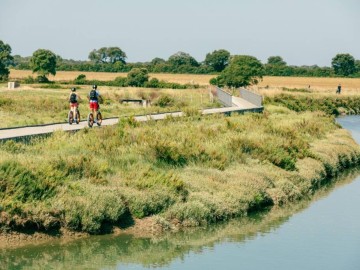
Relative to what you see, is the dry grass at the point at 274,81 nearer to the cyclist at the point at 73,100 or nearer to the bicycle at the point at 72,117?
the bicycle at the point at 72,117

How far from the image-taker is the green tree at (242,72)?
8875 cm

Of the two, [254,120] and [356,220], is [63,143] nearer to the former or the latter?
[356,220]

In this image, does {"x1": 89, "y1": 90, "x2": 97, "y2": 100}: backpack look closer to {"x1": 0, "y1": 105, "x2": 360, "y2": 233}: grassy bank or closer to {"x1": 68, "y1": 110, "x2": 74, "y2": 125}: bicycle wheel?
{"x1": 68, "y1": 110, "x2": 74, "y2": 125}: bicycle wheel

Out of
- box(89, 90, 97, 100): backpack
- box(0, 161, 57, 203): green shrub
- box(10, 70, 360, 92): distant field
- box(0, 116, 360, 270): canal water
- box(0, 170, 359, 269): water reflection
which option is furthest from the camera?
box(10, 70, 360, 92): distant field

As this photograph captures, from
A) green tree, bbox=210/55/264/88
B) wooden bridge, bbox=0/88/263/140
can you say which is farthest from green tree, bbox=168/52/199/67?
wooden bridge, bbox=0/88/263/140

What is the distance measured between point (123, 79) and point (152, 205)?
7767cm

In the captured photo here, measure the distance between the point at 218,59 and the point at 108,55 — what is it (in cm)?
3595

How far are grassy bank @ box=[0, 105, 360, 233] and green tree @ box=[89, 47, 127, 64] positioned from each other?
15230 cm

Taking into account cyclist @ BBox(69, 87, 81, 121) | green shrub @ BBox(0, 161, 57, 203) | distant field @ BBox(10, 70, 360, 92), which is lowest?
distant field @ BBox(10, 70, 360, 92)

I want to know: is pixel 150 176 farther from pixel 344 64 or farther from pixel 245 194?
pixel 344 64

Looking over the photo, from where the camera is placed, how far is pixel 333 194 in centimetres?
2939

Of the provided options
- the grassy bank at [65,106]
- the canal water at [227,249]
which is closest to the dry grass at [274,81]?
the grassy bank at [65,106]

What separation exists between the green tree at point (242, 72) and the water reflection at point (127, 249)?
6671 cm

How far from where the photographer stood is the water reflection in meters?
17.4
